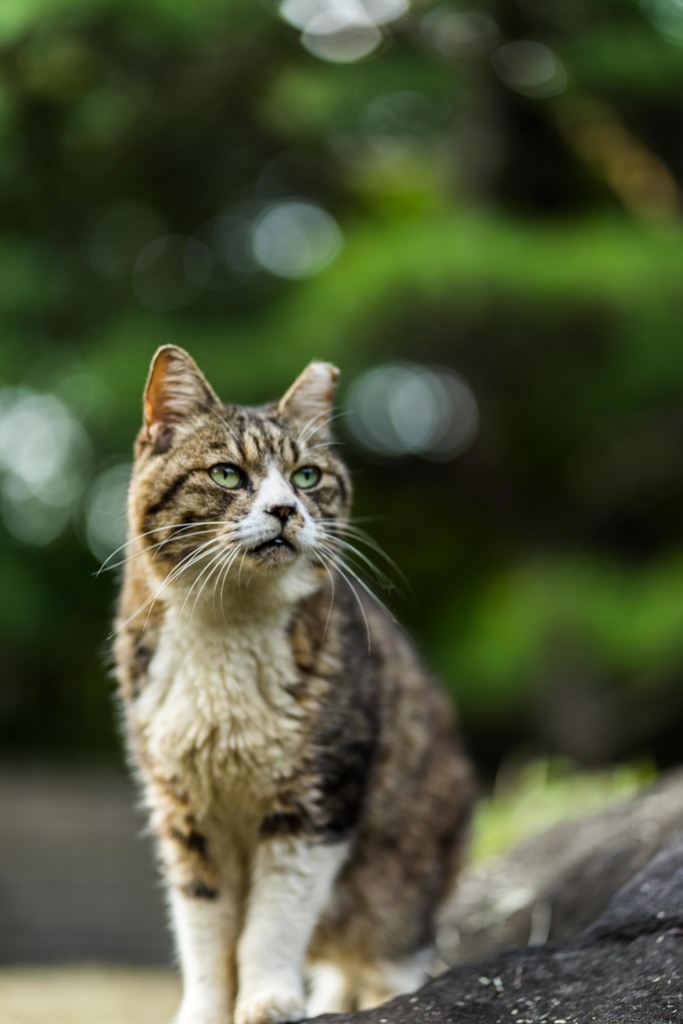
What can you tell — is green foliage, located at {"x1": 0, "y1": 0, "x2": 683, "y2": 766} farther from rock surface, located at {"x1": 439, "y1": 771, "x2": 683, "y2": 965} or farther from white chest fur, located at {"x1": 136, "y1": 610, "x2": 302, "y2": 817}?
white chest fur, located at {"x1": 136, "y1": 610, "x2": 302, "y2": 817}

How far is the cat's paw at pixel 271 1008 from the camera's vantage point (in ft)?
6.99

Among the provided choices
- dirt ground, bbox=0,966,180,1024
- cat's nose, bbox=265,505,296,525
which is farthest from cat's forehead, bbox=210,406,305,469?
dirt ground, bbox=0,966,180,1024

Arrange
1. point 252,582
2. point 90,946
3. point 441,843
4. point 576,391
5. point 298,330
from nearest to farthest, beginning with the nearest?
point 252,582
point 441,843
point 298,330
point 90,946
point 576,391

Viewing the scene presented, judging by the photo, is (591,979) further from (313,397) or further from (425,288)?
(425,288)

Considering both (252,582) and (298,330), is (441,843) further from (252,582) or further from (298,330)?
A: (298,330)

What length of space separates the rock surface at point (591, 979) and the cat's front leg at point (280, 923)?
21cm

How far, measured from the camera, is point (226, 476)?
88.4 inches

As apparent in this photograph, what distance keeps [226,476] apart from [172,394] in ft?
0.70

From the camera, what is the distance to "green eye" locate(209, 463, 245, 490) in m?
2.24

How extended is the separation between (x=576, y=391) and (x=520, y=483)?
777 millimetres

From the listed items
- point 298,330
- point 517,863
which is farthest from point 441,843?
point 298,330

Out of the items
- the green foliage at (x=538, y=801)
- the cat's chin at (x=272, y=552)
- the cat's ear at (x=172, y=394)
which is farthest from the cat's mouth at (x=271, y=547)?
the green foliage at (x=538, y=801)

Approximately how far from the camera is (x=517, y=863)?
11.2 ft

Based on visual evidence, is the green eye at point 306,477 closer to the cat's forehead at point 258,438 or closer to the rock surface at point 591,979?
the cat's forehead at point 258,438
